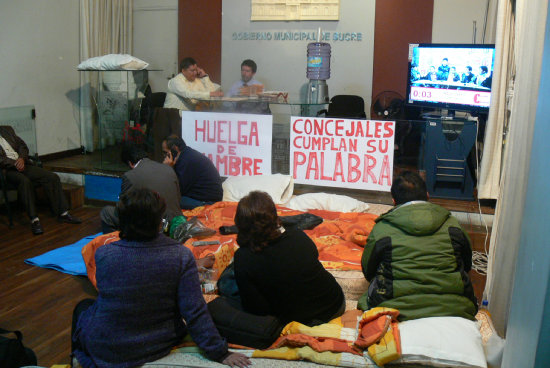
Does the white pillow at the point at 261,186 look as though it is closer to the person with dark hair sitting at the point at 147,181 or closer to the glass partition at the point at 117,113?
the person with dark hair sitting at the point at 147,181

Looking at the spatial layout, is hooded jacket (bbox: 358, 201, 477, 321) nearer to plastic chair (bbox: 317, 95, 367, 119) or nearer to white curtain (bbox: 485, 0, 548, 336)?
white curtain (bbox: 485, 0, 548, 336)

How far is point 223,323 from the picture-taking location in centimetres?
283

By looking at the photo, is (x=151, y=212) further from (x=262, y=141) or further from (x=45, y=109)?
(x=45, y=109)

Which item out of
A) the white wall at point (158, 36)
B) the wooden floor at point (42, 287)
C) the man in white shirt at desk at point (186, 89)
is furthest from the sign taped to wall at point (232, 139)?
the white wall at point (158, 36)

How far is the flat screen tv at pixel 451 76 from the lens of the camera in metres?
6.16

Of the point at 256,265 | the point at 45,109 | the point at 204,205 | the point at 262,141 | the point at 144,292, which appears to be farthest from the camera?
the point at 45,109

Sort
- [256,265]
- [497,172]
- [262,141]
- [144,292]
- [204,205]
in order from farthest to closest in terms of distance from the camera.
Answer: [262,141] → [204,205] → [497,172] → [256,265] → [144,292]

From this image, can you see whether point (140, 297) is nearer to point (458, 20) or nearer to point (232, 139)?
point (232, 139)

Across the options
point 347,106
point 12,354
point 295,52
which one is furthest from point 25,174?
point 295,52

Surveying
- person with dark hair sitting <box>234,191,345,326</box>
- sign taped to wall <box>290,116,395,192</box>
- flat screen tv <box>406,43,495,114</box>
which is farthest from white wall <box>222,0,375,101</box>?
person with dark hair sitting <box>234,191,345,326</box>

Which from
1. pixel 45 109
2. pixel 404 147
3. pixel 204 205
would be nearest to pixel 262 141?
pixel 204 205

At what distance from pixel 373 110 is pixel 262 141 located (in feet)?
8.05

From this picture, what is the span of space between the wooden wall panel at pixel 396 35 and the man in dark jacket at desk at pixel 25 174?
4.25 m

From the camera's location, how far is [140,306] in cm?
251
